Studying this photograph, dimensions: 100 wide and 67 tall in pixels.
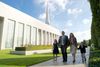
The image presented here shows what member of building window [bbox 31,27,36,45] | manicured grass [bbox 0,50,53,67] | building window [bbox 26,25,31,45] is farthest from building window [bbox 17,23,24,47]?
manicured grass [bbox 0,50,53,67]

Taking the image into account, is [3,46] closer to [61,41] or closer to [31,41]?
[31,41]

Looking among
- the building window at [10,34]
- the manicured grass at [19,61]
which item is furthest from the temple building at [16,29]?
the manicured grass at [19,61]

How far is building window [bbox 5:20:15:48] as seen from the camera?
1532 inches

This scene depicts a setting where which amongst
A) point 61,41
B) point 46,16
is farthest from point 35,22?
point 61,41

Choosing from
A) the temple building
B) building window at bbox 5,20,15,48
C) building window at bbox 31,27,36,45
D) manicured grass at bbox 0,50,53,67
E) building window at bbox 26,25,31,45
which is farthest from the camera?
building window at bbox 31,27,36,45

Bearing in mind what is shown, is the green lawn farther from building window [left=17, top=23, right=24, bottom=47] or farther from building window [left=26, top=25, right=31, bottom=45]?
building window [left=26, top=25, right=31, bottom=45]

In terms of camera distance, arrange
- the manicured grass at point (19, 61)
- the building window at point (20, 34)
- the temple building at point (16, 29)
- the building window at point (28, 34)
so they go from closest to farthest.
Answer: the manicured grass at point (19, 61) < the temple building at point (16, 29) < the building window at point (20, 34) < the building window at point (28, 34)

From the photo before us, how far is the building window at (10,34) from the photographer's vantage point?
128 ft

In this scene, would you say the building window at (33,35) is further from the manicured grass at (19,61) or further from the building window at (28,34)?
the manicured grass at (19,61)

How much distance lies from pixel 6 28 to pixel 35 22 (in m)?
18.5

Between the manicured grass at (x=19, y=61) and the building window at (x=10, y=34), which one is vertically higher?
the building window at (x=10, y=34)

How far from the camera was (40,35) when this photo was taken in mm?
60125

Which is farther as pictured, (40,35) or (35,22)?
(40,35)

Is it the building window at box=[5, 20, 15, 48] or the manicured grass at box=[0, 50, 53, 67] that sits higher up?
the building window at box=[5, 20, 15, 48]
